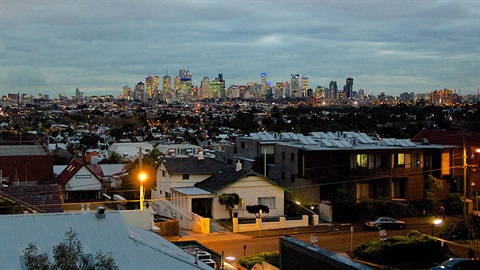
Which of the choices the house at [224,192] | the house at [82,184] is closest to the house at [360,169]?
the house at [224,192]

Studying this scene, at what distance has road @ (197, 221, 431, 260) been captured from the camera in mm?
29422

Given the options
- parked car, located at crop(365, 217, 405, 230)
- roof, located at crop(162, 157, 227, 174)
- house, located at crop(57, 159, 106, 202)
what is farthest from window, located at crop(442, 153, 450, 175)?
house, located at crop(57, 159, 106, 202)

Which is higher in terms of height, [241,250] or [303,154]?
[303,154]

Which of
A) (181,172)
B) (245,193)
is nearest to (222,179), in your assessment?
(245,193)

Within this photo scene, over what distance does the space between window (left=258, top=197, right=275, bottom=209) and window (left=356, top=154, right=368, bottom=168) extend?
6514mm

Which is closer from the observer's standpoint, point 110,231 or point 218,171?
point 110,231

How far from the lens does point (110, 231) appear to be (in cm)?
1747

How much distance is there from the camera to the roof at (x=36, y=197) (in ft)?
81.0

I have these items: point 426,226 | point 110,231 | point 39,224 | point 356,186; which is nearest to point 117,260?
point 110,231

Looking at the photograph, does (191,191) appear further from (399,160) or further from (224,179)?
(399,160)

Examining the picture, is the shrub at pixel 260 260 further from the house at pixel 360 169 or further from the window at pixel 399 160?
the window at pixel 399 160

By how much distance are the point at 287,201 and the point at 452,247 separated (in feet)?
42.7

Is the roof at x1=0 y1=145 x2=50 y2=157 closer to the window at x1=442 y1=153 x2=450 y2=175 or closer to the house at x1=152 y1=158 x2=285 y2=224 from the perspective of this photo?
the house at x1=152 y1=158 x2=285 y2=224

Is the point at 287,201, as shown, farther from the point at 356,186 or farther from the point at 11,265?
the point at 11,265
